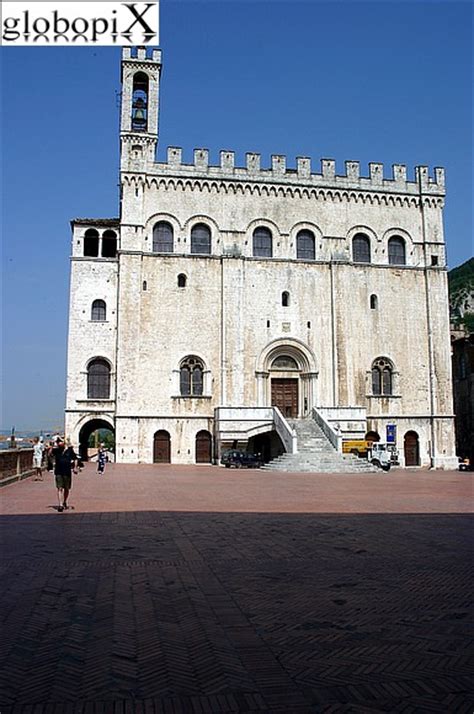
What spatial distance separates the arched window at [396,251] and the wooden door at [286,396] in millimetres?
10632

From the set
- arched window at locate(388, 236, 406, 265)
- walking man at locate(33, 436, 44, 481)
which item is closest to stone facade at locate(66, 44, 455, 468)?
arched window at locate(388, 236, 406, 265)

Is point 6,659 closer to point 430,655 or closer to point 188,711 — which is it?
point 188,711

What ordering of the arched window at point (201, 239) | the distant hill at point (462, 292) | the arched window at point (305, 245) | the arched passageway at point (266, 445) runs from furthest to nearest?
the distant hill at point (462, 292) → the arched window at point (305, 245) → the arched window at point (201, 239) → the arched passageway at point (266, 445)

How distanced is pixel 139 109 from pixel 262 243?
12.0m

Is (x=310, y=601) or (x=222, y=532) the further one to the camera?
(x=222, y=532)

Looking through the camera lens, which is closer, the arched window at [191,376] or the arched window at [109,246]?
the arched window at [191,376]

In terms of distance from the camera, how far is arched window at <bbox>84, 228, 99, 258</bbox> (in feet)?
135

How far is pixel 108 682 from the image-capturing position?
4988 mm

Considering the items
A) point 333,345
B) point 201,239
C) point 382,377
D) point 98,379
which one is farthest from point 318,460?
point 201,239

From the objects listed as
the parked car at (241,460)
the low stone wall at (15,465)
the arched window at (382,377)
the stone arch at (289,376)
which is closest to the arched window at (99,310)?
the stone arch at (289,376)

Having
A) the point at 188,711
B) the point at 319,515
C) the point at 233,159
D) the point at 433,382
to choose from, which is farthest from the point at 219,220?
the point at 188,711

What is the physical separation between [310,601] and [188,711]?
3092 mm

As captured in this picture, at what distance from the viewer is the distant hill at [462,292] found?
104m

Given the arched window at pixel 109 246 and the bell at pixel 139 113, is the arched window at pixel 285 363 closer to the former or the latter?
the arched window at pixel 109 246
